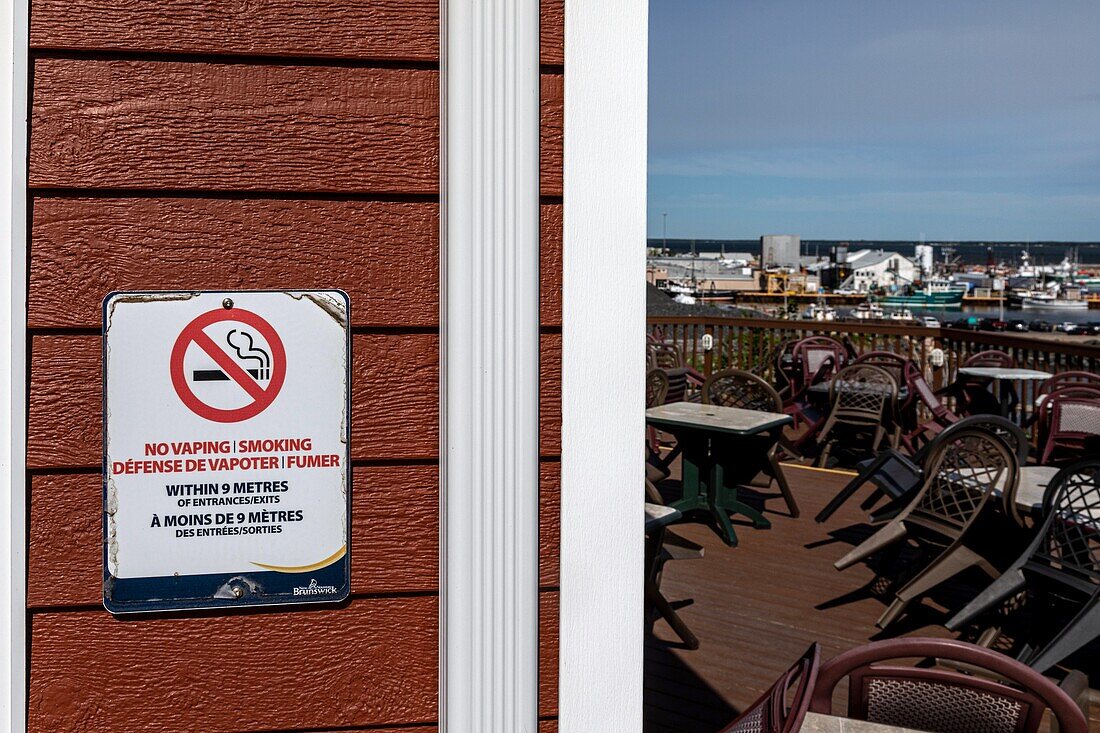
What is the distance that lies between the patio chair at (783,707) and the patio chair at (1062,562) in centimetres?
148

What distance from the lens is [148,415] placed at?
2.97 feet

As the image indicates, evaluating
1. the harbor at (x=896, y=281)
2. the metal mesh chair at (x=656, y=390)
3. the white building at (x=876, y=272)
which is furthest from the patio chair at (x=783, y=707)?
the white building at (x=876, y=272)

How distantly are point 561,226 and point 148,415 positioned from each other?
1.50 ft

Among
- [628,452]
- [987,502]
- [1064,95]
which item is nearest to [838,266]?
[1064,95]

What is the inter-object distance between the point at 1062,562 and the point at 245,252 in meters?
2.95

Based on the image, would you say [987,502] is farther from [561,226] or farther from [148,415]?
[148,415]

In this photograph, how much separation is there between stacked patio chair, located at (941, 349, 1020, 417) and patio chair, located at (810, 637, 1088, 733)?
5651 mm

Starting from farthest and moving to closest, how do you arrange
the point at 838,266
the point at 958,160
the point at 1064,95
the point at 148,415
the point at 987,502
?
the point at 958,160 < the point at 1064,95 < the point at 838,266 < the point at 987,502 < the point at 148,415

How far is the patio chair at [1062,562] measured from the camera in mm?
2854

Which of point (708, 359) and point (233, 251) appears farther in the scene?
point (708, 359)

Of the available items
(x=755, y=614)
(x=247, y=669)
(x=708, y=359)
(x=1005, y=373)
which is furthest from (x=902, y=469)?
(x=708, y=359)

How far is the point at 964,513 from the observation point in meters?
3.53

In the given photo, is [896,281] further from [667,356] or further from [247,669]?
[247,669]

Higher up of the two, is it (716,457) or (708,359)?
(708,359)
